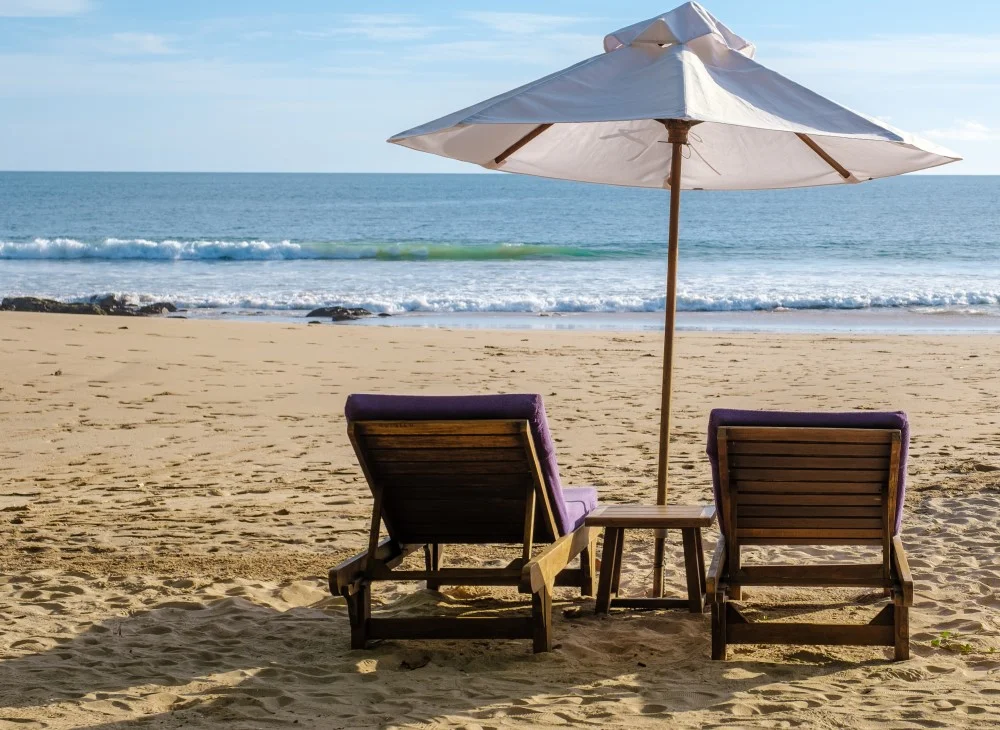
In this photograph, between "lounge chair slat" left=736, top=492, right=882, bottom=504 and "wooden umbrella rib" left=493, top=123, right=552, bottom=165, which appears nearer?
"lounge chair slat" left=736, top=492, right=882, bottom=504

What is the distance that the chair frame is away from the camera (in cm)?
394

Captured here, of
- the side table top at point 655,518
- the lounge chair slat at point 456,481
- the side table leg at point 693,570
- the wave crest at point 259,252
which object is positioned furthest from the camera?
the wave crest at point 259,252

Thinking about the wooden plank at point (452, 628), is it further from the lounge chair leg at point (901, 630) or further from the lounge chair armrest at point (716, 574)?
the lounge chair leg at point (901, 630)

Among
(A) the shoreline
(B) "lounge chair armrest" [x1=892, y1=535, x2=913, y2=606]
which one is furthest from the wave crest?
(B) "lounge chair armrest" [x1=892, y1=535, x2=913, y2=606]

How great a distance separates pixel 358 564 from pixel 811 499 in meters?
1.68

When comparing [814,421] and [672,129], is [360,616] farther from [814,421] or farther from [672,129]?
[672,129]

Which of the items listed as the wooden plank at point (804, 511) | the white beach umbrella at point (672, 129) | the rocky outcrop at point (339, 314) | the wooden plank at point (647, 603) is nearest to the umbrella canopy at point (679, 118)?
the white beach umbrella at point (672, 129)

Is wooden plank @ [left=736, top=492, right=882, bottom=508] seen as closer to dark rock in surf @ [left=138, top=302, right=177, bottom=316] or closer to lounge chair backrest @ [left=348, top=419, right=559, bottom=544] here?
lounge chair backrest @ [left=348, top=419, right=559, bottom=544]

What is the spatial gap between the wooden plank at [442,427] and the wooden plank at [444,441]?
0.02 meters

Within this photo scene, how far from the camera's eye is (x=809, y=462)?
155 inches

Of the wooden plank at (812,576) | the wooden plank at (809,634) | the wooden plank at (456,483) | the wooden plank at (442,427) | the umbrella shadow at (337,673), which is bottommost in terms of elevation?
the umbrella shadow at (337,673)

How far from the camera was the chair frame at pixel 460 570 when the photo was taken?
394 centimetres

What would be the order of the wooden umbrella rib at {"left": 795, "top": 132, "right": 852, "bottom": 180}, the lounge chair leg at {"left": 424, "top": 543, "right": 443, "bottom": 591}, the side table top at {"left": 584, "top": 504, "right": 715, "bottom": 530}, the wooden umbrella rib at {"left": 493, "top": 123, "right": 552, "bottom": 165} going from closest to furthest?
the side table top at {"left": 584, "top": 504, "right": 715, "bottom": 530}, the lounge chair leg at {"left": 424, "top": 543, "right": 443, "bottom": 591}, the wooden umbrella rib at {"left": 795, "top": 132, "right": 852, "bottom": 180}, the wooden umbrella rib at {"left": 493, "top": 123, "right": 552, "bottom": 165}

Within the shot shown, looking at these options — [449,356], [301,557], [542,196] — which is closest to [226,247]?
[449,356]
